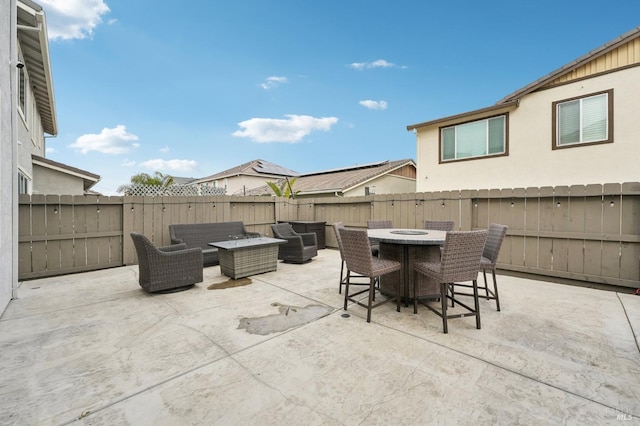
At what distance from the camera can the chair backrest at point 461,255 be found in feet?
9.06

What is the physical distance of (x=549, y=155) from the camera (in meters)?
7.57

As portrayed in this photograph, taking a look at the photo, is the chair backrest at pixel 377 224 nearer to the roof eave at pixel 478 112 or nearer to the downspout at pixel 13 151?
the downspout at pixel 13 151

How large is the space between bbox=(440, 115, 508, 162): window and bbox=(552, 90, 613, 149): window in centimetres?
127

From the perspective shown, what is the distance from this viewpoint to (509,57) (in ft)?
36.4

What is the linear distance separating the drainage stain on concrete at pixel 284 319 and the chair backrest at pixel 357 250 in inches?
27.7

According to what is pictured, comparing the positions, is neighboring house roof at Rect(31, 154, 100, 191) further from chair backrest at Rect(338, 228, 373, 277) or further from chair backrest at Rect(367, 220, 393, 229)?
chair backrest at Rect(338, 228, 373, 277)

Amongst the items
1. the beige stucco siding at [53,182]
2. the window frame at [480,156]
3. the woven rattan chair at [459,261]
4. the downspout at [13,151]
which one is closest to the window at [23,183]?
the beige stucco siding at [53,182]

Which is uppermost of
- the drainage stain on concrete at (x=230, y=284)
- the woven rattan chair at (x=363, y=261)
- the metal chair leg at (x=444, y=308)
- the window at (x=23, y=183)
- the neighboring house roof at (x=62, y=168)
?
the neighboring house roof at (x=62, y=168)

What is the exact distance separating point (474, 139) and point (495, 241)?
263 inches

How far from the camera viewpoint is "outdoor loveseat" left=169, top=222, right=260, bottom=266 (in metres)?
5.83

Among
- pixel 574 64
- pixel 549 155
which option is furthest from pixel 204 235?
pixel 574 64

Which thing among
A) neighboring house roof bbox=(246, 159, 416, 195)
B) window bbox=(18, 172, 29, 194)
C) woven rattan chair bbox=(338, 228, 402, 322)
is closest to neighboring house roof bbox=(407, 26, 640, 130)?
neighboring house roof bbox=(246, 159, 416, 195)

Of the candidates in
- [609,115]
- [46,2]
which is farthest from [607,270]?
[46,2]

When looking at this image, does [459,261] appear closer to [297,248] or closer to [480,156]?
[297,248]
